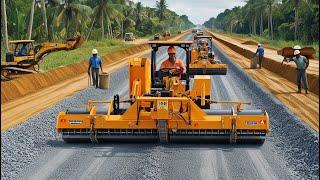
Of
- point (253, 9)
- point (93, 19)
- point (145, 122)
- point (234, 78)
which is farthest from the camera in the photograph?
point (253, 9)

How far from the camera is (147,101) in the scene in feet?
38.7

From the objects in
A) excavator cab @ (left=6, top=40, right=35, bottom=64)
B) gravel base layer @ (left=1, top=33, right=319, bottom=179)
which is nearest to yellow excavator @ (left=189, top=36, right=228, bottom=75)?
excavator cab @ (left=6, top=40, right=35, bottom=64)

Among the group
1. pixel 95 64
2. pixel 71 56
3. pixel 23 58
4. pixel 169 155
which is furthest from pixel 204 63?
pixel 169 155

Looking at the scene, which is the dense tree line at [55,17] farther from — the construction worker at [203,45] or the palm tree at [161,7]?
the palm tree at [161,7]

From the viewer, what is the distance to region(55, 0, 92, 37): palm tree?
180ft

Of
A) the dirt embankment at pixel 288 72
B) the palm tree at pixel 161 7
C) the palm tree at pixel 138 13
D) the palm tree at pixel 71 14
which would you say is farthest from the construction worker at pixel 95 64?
the palm tree at pixel 161 7

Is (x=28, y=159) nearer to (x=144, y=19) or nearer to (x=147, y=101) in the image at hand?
(x=147, y=101)

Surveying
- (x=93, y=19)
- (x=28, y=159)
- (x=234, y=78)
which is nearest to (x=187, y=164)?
(x=28, y=159)

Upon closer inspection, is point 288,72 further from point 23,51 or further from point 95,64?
point 23,51

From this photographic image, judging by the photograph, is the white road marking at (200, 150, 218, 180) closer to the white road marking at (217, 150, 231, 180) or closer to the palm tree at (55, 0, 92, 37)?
the white road marking at (217, 150, 231, 180)

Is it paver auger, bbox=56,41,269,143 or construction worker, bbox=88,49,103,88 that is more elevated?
construction worker, bbox=88,49,103,88

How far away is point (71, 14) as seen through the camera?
55.3 meters

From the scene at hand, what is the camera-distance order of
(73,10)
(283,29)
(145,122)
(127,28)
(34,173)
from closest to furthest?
(34,173)
(145,122)
(73,10)
(283,29)
(127,28)

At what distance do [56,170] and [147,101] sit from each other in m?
2.87
